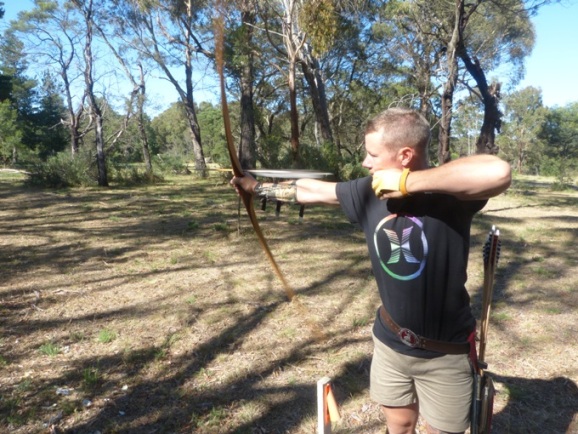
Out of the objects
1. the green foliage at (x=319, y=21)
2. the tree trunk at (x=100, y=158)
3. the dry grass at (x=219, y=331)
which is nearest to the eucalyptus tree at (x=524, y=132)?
the green foliage at (x=319, y=21)

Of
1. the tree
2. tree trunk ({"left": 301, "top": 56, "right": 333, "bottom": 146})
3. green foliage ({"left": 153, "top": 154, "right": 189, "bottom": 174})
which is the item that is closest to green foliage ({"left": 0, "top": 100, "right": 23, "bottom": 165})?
green foliage ({"left": 153, "top": 154, "right": 189, "bottom": 174})

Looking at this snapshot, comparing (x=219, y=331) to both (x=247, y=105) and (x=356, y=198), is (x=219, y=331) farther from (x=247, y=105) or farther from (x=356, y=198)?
(x=247, y=105)

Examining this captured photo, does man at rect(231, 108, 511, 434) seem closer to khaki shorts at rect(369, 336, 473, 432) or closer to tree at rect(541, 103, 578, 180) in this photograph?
khaki shorts at rect(369, 336, 473, 432)

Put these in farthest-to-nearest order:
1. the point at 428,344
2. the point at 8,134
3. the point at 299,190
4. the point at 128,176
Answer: the point at 8,134 < the point at 128,176 < the point at 299,190 < the point at 428,344

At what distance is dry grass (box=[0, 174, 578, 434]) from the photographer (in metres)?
2.79

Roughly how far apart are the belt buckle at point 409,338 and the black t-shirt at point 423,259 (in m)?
0.02

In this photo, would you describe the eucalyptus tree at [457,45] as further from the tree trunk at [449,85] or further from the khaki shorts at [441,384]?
the khaki shorts at [441,384]

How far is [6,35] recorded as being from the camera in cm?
2567

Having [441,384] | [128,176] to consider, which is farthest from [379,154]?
[128,176]

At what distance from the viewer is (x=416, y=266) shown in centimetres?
159

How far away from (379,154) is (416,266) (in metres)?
0.41

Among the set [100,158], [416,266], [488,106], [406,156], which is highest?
[488,106]

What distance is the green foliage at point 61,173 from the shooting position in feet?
50.0

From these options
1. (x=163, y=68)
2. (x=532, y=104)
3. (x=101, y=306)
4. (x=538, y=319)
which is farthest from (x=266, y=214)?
(x=532, y=104)
